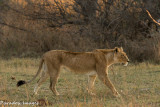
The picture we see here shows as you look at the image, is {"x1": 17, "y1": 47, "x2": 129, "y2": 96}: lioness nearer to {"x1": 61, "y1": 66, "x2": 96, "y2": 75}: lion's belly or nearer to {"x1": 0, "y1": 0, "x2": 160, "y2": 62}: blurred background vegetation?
{"x1": 61, "y1": 66, "x2": 96, "y2": 75}: lion's belly

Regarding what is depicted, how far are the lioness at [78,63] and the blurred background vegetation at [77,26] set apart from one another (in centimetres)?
661

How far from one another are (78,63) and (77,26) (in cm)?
890

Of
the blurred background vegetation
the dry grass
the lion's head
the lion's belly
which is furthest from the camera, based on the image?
the blurred background vegetation

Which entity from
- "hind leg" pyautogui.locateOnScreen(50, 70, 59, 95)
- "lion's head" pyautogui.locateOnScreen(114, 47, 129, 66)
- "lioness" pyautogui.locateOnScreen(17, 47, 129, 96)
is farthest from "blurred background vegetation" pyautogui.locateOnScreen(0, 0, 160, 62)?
"hind leg" pyautogui.locateOnScreen(50, 70, 59, 95)

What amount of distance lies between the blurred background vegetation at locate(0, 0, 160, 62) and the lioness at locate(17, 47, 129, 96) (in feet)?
21.7

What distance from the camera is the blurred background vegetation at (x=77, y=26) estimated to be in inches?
559

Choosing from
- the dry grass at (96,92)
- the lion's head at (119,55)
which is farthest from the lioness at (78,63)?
the dry grass at (96,92)

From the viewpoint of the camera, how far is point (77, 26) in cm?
1545

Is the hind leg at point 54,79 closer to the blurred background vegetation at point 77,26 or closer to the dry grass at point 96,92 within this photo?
the dry grass at point 96,92

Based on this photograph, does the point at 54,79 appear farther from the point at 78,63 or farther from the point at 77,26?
the point at 77,26

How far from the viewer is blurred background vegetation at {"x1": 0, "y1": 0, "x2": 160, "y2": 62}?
14.2m

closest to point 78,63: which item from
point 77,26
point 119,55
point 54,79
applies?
point 54,79

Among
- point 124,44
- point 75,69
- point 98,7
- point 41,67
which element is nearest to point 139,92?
point 75,69

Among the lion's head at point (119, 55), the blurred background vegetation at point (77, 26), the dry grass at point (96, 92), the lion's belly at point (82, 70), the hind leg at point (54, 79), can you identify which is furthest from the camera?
the blurred background vegetation at point (77, 26)
